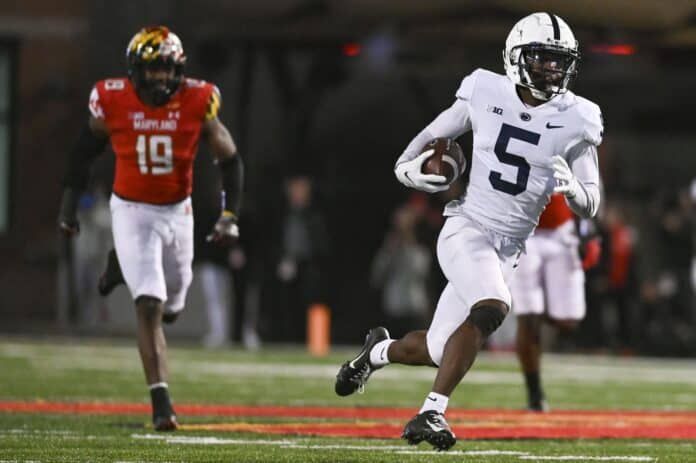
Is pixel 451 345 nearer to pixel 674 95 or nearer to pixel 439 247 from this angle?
pixel 439 247

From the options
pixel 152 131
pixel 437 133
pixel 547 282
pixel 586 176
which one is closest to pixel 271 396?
pixel 547 282

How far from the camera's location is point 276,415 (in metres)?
9.45

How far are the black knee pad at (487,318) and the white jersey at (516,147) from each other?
17.7 inches

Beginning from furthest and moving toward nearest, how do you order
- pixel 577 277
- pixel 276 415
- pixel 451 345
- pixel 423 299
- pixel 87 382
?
pixel 423 299, pixel 87 382, pixel 577 277, pixel 276 415, pixel 451 345

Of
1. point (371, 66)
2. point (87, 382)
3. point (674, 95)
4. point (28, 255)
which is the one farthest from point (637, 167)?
point (87, 382)

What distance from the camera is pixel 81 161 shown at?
8.88 metres

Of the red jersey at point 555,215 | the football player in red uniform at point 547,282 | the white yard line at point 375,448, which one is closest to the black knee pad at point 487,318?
the white yard line at point 375,448

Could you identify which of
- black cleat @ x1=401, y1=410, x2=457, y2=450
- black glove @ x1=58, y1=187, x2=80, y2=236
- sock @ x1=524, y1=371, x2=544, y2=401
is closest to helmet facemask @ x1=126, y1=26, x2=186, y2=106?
black glove @ x1=58, y1=187, x2=80, y2=236

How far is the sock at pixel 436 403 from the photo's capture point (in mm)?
6816

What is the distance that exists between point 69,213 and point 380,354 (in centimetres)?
205

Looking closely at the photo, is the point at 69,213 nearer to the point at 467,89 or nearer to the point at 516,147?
the point at 467,89

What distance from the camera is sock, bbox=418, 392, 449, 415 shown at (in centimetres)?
682

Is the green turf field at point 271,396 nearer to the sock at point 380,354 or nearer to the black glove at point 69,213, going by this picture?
the sock at point 380,354

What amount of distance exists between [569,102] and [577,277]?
2926mm
